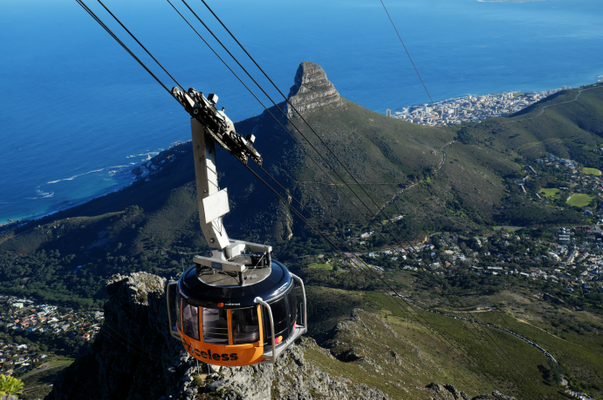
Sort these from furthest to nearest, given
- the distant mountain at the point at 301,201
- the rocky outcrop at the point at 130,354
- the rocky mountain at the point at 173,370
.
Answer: the distant mountain at the point at 301,201 < the rocky outcrop at the point at 130,354 < the rocky mountain at the point at 173,370

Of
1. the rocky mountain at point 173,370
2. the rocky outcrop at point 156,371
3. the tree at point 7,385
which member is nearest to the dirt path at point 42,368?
the rocky mountain at point 173,370

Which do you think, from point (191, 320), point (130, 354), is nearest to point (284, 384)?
point (191, 320)

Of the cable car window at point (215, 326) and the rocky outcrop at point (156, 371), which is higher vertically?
the cable car window at point (215, 326)

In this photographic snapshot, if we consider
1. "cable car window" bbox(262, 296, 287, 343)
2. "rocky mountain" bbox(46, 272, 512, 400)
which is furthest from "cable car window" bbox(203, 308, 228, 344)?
"rocky mountain" bbox(46, 272, 512, 400)

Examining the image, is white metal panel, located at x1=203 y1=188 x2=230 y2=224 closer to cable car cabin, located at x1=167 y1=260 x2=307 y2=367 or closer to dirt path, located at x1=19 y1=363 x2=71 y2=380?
cable car cabin, located at x1=167 y1=260 x2=307 y2=367

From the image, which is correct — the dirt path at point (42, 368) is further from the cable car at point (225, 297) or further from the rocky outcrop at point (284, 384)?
the cable car at point (225, 297)

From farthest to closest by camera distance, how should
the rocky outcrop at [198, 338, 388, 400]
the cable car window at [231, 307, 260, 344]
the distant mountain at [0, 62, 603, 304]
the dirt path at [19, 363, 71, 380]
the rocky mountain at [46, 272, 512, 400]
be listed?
1. the distant mountain at [0, 62, 603, 304]
2. the dirt path at [19, 363, 71, 380]
3. the rocky mountain at [46, 272, 512, 400]
4. the rocky outcrop at [198, 338, 388, 400]
5. the cable car window at [231, 307, 260, 344]

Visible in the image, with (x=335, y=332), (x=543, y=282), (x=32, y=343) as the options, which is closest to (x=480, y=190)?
(x=543, y=282)

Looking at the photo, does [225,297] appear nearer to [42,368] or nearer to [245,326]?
[245,326]
